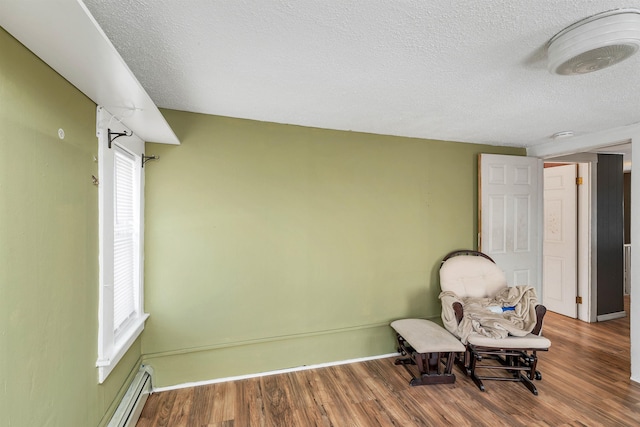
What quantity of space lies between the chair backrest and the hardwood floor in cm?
76

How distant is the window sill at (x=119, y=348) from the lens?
153 cm

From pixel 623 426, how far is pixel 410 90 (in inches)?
102

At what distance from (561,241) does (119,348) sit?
5121mm

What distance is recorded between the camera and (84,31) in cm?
89

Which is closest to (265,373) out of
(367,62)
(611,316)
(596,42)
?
(367,62)

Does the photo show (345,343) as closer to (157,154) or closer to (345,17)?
(157,154)

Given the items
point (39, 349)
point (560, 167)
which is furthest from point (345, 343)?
point (560, 167)

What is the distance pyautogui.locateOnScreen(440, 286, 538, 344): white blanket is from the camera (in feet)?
7.58

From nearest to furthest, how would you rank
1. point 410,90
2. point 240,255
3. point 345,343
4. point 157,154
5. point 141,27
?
point 141,27 → point 410,90 → point 157,154 → point 240,255 → point 345,343

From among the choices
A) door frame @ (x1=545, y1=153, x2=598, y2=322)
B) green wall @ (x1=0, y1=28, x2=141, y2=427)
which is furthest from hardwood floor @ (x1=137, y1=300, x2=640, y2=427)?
door frame @ (x1=545, y1=153, x2=598, y2=322)

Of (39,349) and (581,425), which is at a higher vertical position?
(39,349)

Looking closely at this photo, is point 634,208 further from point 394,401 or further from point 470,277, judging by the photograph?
point 394,401

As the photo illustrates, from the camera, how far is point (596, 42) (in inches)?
44.2

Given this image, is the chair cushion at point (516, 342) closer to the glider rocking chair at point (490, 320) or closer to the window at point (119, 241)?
the glider rocking chair at point (490, 320)
